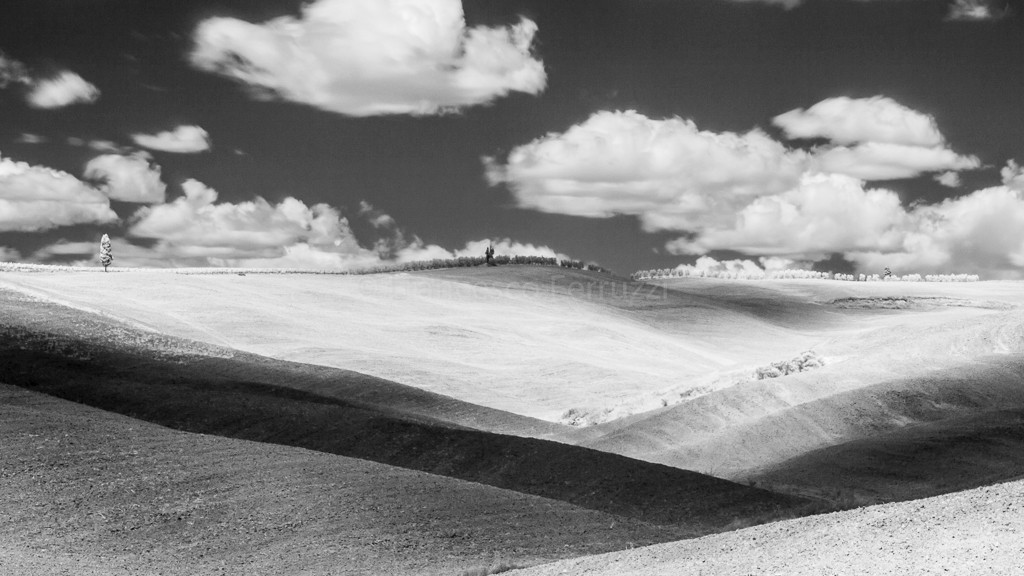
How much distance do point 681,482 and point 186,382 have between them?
16.8 meters

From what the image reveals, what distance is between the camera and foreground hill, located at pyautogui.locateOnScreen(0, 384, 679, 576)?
14.8 m

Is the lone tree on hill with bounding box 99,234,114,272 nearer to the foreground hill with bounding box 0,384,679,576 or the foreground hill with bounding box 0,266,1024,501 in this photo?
the foreground hill with bounding box 0,266,1024,501

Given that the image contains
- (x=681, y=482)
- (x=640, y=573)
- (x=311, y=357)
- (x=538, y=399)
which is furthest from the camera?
(x=311, y=357)

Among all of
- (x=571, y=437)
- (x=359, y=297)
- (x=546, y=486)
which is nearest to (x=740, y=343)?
(x=359, y=297)

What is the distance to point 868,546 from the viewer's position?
969 cm

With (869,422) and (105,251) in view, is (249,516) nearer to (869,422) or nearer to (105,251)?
(869,422)

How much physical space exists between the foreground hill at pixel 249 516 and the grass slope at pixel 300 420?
1510 mm

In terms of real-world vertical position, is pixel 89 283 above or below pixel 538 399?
above

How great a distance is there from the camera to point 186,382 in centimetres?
2889

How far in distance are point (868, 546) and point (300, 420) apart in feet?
56.9

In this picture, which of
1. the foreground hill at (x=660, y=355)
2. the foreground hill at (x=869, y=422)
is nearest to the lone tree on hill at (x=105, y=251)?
the foreground hill at (x=660, y=355)

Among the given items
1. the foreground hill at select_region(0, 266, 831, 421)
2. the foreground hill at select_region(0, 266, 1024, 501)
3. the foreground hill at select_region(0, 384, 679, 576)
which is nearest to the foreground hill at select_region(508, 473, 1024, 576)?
the foreground hill at select_region(0, 384, 679, 576)

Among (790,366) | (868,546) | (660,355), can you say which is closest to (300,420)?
(868,546)

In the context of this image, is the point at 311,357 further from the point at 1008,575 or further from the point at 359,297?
the point at 1008,575
